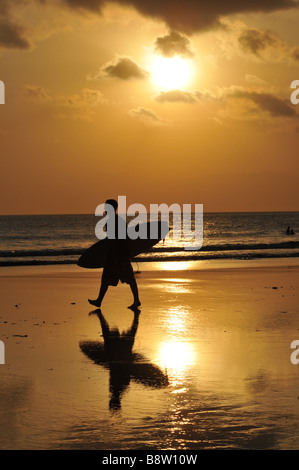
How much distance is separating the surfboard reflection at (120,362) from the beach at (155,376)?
0.08 ft

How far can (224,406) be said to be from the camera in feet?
21.9

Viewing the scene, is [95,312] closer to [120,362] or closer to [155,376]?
[120,362]

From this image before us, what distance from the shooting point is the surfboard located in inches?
575

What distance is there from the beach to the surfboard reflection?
25mm

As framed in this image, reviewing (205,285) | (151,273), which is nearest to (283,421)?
(205,285)

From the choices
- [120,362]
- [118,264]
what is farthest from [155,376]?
[118,264]

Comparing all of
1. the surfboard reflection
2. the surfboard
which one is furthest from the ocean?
the surfboard reflection

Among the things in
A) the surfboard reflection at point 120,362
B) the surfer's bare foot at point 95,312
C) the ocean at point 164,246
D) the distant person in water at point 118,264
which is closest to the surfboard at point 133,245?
the distant person in water at point 118,264

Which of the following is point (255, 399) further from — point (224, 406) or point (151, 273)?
point (151, 273)

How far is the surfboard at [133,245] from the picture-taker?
47.9ft

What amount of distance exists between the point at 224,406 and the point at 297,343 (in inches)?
137

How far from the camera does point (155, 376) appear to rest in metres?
7.93

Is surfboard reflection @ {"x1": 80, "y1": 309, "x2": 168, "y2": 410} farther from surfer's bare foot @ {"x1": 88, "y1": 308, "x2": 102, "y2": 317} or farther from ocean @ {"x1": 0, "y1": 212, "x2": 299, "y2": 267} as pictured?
ocean @ {"x1": 0, "y1": 212, "x2": 299, "y2": 267}

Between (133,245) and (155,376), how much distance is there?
6974mm
